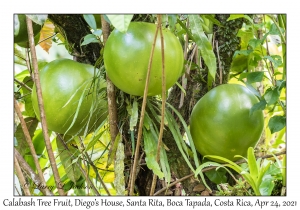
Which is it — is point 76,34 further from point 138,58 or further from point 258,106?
point 258,106

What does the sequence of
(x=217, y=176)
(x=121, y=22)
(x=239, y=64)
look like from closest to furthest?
(x=121, y=22)
(x=217, y=176)
(x=239, y=64)

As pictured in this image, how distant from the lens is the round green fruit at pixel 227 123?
80cm

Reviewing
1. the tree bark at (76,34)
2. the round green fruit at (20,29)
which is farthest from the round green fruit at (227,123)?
the round green fruit at (20,29)

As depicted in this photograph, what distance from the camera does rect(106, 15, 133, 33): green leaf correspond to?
0.55 metres

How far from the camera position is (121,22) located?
56 cm

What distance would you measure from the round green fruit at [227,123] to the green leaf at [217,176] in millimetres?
69

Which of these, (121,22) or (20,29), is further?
(20,29)

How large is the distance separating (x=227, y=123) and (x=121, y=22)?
33 cm

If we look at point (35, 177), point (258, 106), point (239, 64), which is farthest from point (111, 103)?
point (239, 64)

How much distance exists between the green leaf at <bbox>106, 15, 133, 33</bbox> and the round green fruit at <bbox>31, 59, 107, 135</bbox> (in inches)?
7.8

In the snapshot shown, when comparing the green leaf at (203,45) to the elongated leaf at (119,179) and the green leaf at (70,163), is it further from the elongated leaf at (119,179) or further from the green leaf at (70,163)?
the green leaf at (70,163)

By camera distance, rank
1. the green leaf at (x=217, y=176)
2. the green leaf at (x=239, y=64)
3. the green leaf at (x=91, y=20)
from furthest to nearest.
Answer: the green leaf at (x=239, y=64)
the green leaf at (x=217, y=176)
the green leaf at (x=91, y=20)

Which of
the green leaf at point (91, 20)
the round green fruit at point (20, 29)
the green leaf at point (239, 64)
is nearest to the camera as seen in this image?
the green leaf at point (91, 20)
